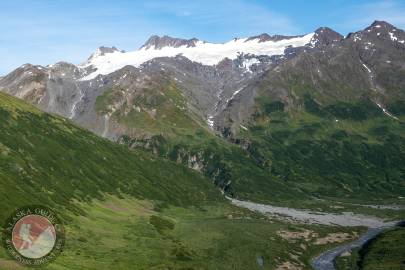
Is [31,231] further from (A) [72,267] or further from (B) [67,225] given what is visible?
(B) [67,225]

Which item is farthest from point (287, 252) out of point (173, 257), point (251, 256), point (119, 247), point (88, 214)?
point (88, 214)

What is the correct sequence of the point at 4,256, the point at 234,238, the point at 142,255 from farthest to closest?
the point at 234,238
the point at 142,255
the point at 4,256

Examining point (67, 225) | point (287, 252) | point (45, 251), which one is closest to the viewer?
point (45, 251)

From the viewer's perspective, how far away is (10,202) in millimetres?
156000

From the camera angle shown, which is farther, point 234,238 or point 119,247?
point 234,238

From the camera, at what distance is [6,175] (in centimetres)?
18662

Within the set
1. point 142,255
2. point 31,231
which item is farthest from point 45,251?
point 142,255

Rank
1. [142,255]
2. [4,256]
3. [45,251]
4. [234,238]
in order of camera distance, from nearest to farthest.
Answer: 1. [4,256]
2. [45,251]
3. [142,255]
4. [234,238]

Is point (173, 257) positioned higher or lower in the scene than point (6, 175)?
lower

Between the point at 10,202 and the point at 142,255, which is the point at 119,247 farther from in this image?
the point at 10,202

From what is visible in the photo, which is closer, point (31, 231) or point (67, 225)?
point (31, 231)

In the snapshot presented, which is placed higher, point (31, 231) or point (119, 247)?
point (31, 231)

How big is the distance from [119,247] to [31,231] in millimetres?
50830

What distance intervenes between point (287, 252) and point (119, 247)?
59.1m
